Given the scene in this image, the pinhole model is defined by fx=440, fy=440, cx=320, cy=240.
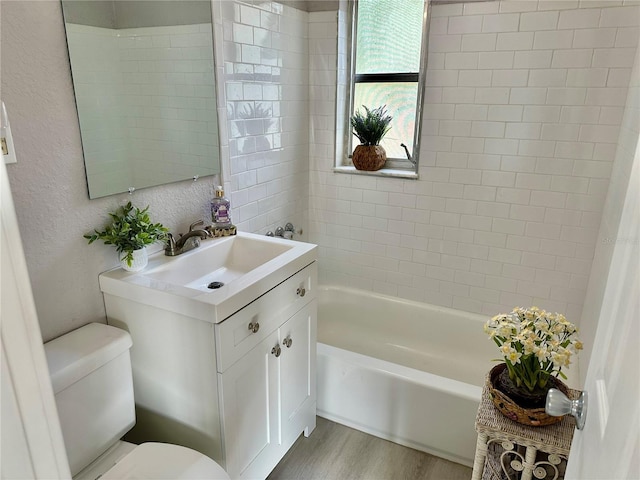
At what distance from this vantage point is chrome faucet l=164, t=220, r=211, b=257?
1.72 meters

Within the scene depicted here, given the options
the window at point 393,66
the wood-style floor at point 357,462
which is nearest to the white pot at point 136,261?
the wood-style floor at point 357,462

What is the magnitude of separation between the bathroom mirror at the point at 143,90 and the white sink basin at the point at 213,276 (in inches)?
12.1

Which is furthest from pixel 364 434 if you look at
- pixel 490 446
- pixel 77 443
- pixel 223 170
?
pixel 223 170

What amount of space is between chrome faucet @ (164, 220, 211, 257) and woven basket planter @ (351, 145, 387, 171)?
3.80ft

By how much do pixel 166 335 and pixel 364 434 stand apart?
45.8 inches

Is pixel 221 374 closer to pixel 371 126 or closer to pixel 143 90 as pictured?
pixel 143 90

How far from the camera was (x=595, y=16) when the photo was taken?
78.3 inches

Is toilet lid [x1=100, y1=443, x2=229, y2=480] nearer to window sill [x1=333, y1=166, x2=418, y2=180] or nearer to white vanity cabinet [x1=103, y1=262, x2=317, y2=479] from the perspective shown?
white vanity cabinet [x1=103, y1=262, x2=317, y2=479]

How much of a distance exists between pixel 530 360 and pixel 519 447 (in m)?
0.28

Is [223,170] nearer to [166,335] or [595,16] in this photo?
[166,335]

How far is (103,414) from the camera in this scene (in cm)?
135

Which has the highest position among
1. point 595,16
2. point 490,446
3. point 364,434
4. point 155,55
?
point 595,16

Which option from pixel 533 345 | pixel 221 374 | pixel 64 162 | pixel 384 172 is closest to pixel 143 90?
pixel 64 162

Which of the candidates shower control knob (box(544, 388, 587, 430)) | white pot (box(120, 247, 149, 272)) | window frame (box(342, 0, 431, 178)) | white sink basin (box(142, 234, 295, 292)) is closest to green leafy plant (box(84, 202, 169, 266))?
white pot (box(120, 247, 149, 272))
